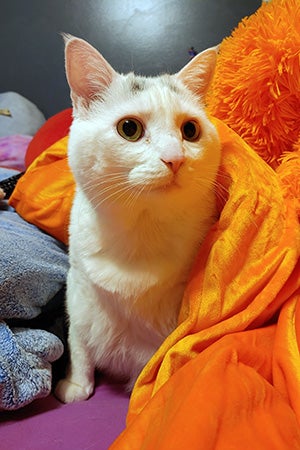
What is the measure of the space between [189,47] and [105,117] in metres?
1.25

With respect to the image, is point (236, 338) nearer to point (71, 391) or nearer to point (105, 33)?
point (71, 391)

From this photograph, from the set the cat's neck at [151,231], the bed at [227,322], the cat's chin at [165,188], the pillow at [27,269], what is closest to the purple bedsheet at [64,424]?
the bed at [227,322]

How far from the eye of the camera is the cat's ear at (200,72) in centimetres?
75

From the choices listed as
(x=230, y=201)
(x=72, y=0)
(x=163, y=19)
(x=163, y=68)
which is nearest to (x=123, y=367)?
→ (x=230, y=201)

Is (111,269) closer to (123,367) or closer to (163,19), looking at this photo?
Answer: (123,367)

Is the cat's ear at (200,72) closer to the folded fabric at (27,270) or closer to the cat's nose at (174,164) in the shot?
the cat's nose at (174,164)

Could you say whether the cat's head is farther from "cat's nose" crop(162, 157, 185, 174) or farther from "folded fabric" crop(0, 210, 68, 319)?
"folded fabric" crop(0, 210, 68, 319)

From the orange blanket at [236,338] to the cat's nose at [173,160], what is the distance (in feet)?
0.46

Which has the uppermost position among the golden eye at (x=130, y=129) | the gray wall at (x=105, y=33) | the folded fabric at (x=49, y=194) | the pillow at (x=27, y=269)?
the gray wall at (x=105, y=33)

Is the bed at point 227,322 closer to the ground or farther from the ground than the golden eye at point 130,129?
closer to the ground

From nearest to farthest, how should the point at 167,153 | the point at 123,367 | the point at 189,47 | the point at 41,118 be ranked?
the point at 167,153
the point at 123,367
the point at 189,47
the point at 41,118

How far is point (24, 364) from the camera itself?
718 mm

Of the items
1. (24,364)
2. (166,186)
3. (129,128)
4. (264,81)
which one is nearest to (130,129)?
(129,128)

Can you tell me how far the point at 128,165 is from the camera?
614 mm
